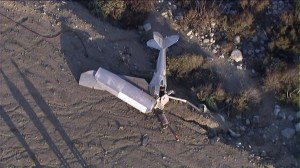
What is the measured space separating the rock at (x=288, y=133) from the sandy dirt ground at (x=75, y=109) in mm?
1096

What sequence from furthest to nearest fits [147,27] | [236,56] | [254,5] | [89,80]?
[254,5]
[147,27]
[236,56]
[89,80]

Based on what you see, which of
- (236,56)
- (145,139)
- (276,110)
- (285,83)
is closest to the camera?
(145,139)

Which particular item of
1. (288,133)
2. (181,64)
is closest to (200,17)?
(181,64)

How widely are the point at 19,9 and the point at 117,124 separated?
3980mm

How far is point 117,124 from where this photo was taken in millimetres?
11812

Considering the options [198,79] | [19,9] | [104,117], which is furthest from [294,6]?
[19,9]

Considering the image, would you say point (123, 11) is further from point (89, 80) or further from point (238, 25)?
point (238, 25)

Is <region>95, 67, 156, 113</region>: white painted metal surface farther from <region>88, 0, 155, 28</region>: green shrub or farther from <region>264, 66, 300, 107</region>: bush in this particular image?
<region>264, 66, 300, 107</region>: bush

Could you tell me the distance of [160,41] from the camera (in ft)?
40.3

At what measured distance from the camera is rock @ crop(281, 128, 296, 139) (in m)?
11.9

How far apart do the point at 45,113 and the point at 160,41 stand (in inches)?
120

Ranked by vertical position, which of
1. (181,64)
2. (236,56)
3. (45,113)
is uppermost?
(236,56)

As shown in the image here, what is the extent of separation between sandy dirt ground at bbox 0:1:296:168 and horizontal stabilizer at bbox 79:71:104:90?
17cm

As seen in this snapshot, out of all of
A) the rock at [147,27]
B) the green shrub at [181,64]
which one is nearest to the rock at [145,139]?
the green shrub at [181,64]
